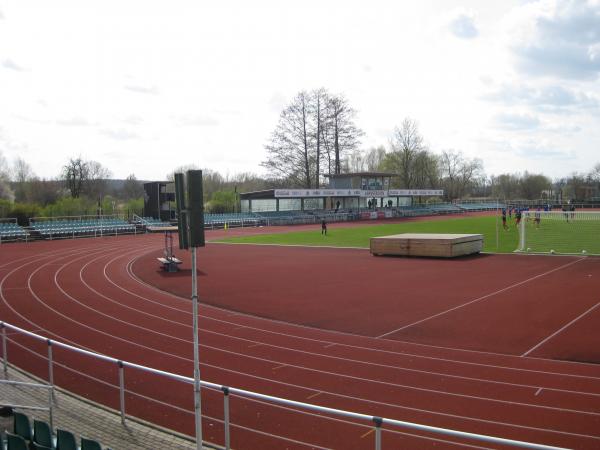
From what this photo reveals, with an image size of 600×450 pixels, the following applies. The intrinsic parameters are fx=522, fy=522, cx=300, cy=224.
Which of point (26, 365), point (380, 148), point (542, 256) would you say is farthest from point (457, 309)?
point (380, 148)

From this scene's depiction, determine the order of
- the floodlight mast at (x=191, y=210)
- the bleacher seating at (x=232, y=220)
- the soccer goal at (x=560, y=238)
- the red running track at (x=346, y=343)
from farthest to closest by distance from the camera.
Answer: the bleacher seating at (x=232, y=220), the soccer goal at (x=560, y=238), the red running track at (x=346, y=343), the floodlight mast at (x=191, y=210)

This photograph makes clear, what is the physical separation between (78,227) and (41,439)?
4408 centimetres

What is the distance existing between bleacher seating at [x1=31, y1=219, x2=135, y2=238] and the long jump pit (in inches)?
1095

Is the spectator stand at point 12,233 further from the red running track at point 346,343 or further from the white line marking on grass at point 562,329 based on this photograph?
the white line marking on grass at point 562,329

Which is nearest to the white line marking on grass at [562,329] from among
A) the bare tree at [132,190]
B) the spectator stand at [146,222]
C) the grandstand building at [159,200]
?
→ the spectator stand at [146,222]

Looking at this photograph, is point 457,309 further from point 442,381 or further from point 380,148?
point 380,148

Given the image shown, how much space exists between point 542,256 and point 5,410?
27449 millimetres

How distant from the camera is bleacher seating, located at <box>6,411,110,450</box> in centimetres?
575

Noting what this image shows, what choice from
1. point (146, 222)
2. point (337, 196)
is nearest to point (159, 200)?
point (146, 222)

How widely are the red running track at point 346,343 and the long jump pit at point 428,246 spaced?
10.6 ft

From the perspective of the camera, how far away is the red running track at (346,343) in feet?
26.7

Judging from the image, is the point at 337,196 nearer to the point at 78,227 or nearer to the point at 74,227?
the point at 78,227

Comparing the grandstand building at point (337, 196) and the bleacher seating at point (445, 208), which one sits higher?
the grandstand building at point (337, 196)

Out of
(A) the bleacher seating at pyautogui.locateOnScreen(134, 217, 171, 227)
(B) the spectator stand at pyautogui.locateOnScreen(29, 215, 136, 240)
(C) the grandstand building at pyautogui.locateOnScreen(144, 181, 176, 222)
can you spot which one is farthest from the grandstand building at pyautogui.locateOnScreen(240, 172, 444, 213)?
(B) the spectator stand at pyautogui.locateOnScreen(29, 215, 136, 240)
